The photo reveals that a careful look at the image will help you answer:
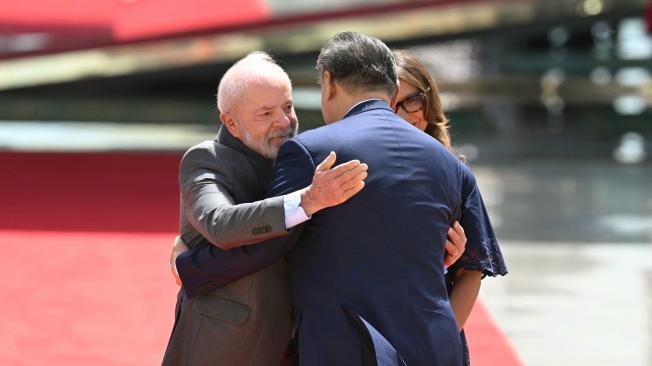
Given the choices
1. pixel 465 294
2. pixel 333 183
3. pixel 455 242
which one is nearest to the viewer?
pixel 333 183

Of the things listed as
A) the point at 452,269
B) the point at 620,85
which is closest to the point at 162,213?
the point at 452,269

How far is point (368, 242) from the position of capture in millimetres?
2111

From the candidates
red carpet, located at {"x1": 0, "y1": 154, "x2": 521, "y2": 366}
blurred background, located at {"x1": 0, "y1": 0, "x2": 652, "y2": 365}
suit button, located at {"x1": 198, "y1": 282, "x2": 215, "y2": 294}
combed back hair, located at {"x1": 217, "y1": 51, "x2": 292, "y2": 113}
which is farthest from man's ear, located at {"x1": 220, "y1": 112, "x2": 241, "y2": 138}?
blurred background, located at {"x1": 0, "y1": 0, "x2": 652, "y2": 365}

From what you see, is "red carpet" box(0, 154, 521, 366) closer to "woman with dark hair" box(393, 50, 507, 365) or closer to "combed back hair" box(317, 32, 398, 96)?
"woman with dark hair" box(393, 50, 507, 365)

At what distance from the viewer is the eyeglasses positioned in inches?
105

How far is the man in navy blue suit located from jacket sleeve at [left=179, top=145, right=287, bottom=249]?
1.6 inches

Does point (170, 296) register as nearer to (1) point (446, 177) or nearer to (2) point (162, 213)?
(2) point (162, 213)

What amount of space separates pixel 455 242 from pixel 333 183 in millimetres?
377

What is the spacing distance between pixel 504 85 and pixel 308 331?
1188cm

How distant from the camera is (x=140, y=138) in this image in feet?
47.0

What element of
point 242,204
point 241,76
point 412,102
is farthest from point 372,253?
point 412,102

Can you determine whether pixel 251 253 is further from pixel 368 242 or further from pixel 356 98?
pixel 356 98

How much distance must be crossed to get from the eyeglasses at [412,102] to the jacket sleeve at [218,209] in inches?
21.2

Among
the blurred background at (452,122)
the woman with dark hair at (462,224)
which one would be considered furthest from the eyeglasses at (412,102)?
the blurred background at (452,122)
